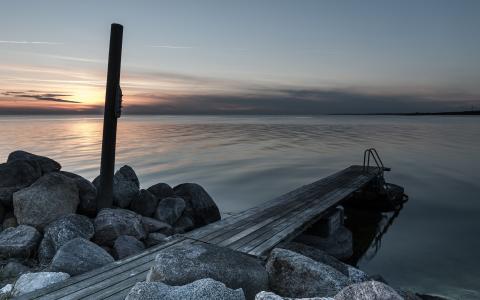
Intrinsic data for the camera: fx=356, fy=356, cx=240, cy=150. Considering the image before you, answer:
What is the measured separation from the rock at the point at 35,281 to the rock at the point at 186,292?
5.38 ft

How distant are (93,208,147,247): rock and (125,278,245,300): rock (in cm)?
342

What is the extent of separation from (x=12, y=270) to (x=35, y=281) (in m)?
1.48

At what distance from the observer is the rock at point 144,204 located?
28.5 ft

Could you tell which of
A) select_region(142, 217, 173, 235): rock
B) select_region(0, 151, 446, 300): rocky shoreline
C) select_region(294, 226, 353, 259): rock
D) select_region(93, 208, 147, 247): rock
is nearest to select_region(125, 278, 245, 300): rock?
select_region(0, 151, 446, 300): rocky shoreline

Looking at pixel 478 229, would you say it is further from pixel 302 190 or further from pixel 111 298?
pixel 111 298

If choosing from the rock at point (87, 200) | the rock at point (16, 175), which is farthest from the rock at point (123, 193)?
the rock at point (16, 175)

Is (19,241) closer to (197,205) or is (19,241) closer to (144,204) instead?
(144,204)

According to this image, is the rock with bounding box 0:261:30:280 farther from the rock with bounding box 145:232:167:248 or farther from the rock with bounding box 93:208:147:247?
the rock with bounding box 145:232:167:248

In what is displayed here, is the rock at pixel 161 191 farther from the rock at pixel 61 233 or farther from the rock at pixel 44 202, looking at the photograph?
the rock at pixel 61 233

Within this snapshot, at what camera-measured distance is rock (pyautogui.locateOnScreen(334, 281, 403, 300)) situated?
308 centimetres

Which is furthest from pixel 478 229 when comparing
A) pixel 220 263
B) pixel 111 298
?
pixel 111 298

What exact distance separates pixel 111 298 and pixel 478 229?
40.8ft

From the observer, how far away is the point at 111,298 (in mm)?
3957

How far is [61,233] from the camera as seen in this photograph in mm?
5988
